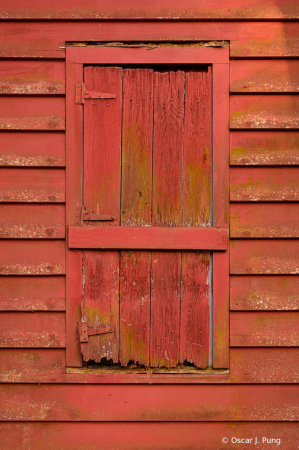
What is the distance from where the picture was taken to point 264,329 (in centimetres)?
194

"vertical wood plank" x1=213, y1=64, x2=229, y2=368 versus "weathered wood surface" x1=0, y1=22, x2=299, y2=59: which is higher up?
"weathered wood surface" x1=0, y1=22, x2=299, y2=59

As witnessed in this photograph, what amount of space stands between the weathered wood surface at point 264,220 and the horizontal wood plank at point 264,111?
1.51ft

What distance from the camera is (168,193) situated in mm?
1937

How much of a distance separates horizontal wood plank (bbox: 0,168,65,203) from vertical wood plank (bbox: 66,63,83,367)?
7cm

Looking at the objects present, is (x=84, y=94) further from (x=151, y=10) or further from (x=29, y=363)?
(x=29, y=363)

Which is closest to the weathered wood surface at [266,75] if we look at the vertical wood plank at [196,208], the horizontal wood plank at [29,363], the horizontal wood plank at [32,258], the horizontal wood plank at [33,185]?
the vertical wood plank at [196,208]

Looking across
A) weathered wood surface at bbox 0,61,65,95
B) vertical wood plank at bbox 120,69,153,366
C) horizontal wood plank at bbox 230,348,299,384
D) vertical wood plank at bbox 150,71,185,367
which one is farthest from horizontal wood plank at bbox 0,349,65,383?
weathered wood surface at bbox 0,61,65,95

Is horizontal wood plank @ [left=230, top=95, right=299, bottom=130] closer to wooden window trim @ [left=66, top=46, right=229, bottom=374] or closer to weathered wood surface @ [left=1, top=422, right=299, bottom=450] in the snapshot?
wooden window trim @ [left=66, top=46, right=229, bottom=374]

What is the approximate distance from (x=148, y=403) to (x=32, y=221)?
1.23m

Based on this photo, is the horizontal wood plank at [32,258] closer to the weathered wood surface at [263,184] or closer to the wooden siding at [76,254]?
the wooden siding at [76,254]

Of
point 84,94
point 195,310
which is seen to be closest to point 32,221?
point 84,94

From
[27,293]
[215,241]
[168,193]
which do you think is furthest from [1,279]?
[215,241]

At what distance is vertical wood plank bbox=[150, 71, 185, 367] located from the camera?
6.32 ft

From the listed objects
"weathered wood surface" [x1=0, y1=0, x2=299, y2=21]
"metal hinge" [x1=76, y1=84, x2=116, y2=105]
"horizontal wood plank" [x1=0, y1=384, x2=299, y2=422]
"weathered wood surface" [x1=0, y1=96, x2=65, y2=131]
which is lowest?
"horizontal wood plank" [x1=0, y1=384, x2=299, y2=422]
